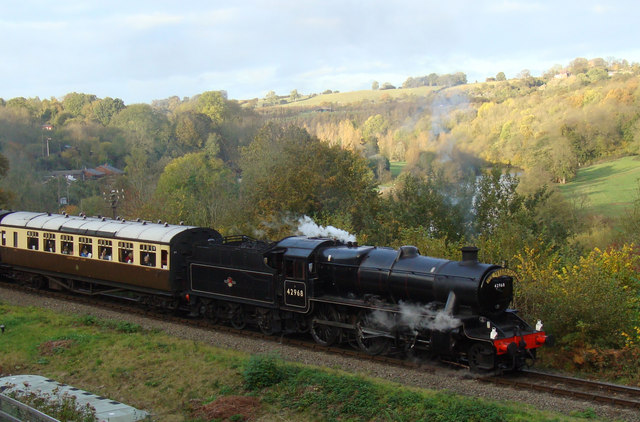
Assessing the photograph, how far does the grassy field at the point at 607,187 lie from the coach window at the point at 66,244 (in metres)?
33.1

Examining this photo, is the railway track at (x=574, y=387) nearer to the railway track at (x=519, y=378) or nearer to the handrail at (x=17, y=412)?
the railway track at (x=519, y=378)

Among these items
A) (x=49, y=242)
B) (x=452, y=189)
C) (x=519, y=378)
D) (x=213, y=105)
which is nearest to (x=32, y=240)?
(x=49, y=242)

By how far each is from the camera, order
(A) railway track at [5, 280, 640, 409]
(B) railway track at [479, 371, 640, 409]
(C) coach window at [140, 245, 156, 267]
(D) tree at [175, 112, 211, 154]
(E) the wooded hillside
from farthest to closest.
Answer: (D) tree at [175, 112, 211, 154]
(C) coach window at [140, 245, 156, 267]
(E) the wooded hillside
(A) railway track at [5, 280, 640, 409]
(B) railway track at [479, 371, 640, 409]

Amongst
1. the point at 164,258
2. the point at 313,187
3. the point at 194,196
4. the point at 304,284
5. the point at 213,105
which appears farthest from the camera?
the point at 213,105

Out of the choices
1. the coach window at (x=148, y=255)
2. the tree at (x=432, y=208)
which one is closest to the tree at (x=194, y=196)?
the tree at (x=432, y=208)

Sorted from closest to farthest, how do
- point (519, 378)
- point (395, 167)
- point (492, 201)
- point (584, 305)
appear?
point (519, 378) → point (584, 305) → point (492, 201) → point (395, 167)

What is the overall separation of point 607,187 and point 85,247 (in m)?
42.9

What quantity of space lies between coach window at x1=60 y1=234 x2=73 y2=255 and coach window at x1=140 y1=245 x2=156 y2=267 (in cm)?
484

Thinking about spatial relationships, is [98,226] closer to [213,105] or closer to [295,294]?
[295,294]

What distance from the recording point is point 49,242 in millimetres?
25688

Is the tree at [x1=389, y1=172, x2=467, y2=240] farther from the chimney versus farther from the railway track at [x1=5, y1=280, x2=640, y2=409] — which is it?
the chimney

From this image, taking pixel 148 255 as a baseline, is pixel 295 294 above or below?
below

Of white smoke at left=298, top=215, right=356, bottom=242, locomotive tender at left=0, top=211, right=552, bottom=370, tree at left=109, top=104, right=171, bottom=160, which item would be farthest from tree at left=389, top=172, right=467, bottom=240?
tree at left=109, top=104, right=171, bottom=160

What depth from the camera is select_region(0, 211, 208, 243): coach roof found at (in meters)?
21.8
